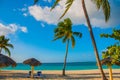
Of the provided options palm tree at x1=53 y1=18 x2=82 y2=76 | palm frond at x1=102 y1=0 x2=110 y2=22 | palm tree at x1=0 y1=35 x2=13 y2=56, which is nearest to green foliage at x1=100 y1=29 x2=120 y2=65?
palm frond at x1=102 y1=0 x2=110 y2=22

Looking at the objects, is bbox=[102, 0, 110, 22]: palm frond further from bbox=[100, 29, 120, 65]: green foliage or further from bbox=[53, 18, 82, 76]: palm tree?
bbox=[53, 18, 82, 76]: palm tree

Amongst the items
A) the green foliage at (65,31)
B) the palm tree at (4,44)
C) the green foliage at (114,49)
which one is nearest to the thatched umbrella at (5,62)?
the green foliage at (114,49)

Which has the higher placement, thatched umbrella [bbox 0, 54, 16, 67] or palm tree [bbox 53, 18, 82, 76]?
palm tree [bbox 53, 18, 82, 76]

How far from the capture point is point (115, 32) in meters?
16.6

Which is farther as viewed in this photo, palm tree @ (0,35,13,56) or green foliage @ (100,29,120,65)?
palm tree @ (0,35,13,56)

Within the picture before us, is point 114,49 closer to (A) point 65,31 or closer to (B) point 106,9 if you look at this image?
(B) point 106,9

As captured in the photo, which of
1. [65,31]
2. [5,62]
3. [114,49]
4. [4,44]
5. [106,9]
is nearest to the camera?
[114,49]

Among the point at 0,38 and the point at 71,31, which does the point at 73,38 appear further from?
the point at 0,38

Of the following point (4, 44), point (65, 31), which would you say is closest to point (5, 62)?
point (65, 31)

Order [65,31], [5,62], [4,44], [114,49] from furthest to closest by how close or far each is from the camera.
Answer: [4,44]
[65,31]
[5,62]
[114,49]

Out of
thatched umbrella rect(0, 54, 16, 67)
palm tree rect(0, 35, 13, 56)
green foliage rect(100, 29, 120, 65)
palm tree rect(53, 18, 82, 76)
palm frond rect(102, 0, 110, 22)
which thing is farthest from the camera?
palm tree rect(0, 35, 13, 56)

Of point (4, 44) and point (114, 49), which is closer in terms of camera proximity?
point (114, 49)

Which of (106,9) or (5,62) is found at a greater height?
(106,9)

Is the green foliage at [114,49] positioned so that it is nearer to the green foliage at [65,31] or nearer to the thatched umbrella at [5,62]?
the thatched umbrella at [5,62]
